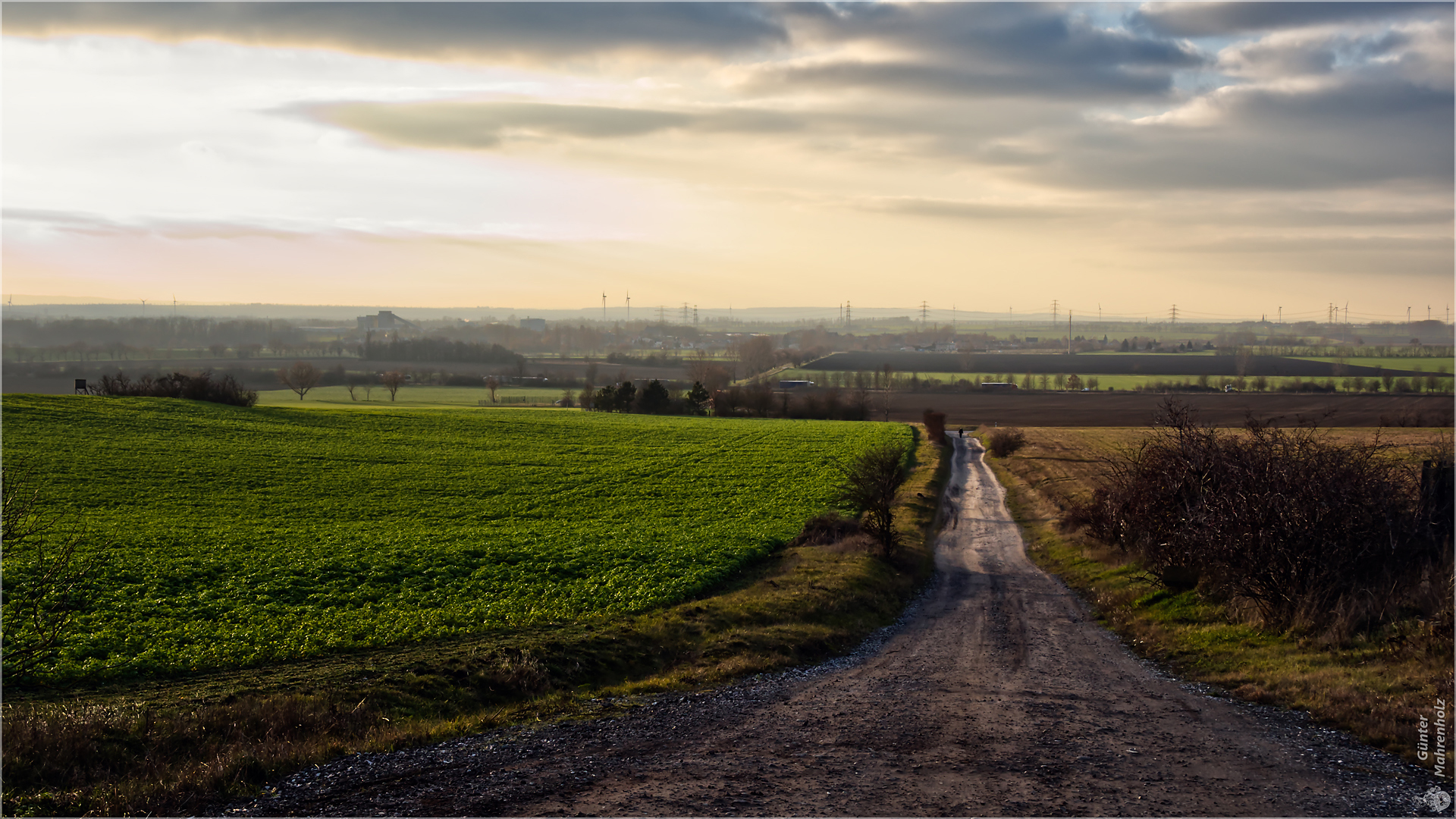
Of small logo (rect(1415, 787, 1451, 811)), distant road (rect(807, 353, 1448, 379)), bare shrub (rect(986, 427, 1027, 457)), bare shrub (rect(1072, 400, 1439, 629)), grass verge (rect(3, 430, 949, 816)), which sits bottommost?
bare shrub (rect(986, 427, 1027, 457))

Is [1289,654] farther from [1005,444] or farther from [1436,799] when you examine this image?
[1005,444]

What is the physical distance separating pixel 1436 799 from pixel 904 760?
20.4 ft

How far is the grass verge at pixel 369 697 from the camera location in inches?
435

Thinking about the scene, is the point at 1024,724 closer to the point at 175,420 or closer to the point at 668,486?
the point at 668,486

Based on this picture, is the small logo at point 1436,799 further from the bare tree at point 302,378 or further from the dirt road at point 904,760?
the bare tree at point 302,378

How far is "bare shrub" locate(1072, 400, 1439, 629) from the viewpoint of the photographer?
675 inches

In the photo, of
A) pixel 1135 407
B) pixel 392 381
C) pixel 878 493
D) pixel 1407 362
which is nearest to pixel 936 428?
pixel 1135 407

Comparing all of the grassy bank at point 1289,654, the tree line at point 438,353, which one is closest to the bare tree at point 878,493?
the grassy bank at point 1289,654

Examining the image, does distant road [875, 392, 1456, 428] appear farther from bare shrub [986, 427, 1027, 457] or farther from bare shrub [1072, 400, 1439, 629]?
bare shrub [1072, 400, 1439, 629]

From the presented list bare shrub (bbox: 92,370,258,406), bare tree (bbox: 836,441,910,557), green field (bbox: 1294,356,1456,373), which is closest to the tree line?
bare shrub (bbox: 92,370,258,406)

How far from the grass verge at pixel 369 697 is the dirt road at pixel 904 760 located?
944mm

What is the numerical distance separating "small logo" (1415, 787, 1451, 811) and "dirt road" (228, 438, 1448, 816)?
0.10 meters

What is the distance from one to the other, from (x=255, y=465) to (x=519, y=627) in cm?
3552

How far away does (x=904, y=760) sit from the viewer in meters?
11.6
